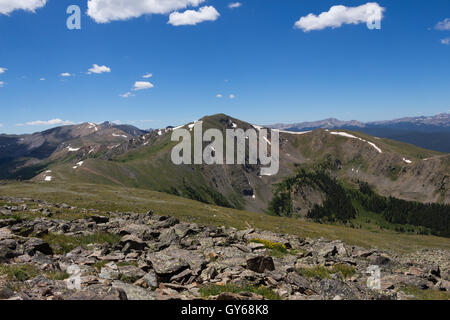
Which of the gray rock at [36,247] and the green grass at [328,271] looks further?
the green grass at [328,271]

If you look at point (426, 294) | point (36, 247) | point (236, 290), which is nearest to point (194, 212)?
point (36, 247)

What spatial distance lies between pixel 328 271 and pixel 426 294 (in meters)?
6.23

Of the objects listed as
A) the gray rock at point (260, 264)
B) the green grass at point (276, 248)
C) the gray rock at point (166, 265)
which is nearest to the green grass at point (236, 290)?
the gray rock at point (166, 265)

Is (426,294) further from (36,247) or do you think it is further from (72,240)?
(72,240)

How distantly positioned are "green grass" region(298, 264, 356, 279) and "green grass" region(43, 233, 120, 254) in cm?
1717

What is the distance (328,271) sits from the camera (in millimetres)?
20688

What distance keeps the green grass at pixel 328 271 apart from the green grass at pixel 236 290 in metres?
5.92

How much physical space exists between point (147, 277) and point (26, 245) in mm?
10211

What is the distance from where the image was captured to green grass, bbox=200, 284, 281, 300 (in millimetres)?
13555

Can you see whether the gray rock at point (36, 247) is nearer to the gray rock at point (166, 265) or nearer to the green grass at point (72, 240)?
the green grass at point (72, 240)

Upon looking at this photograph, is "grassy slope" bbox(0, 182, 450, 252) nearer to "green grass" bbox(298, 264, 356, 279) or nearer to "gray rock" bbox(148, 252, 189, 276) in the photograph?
"green grass" bbox(298, 264, 356, 279)

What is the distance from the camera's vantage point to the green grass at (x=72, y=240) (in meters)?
20.1
